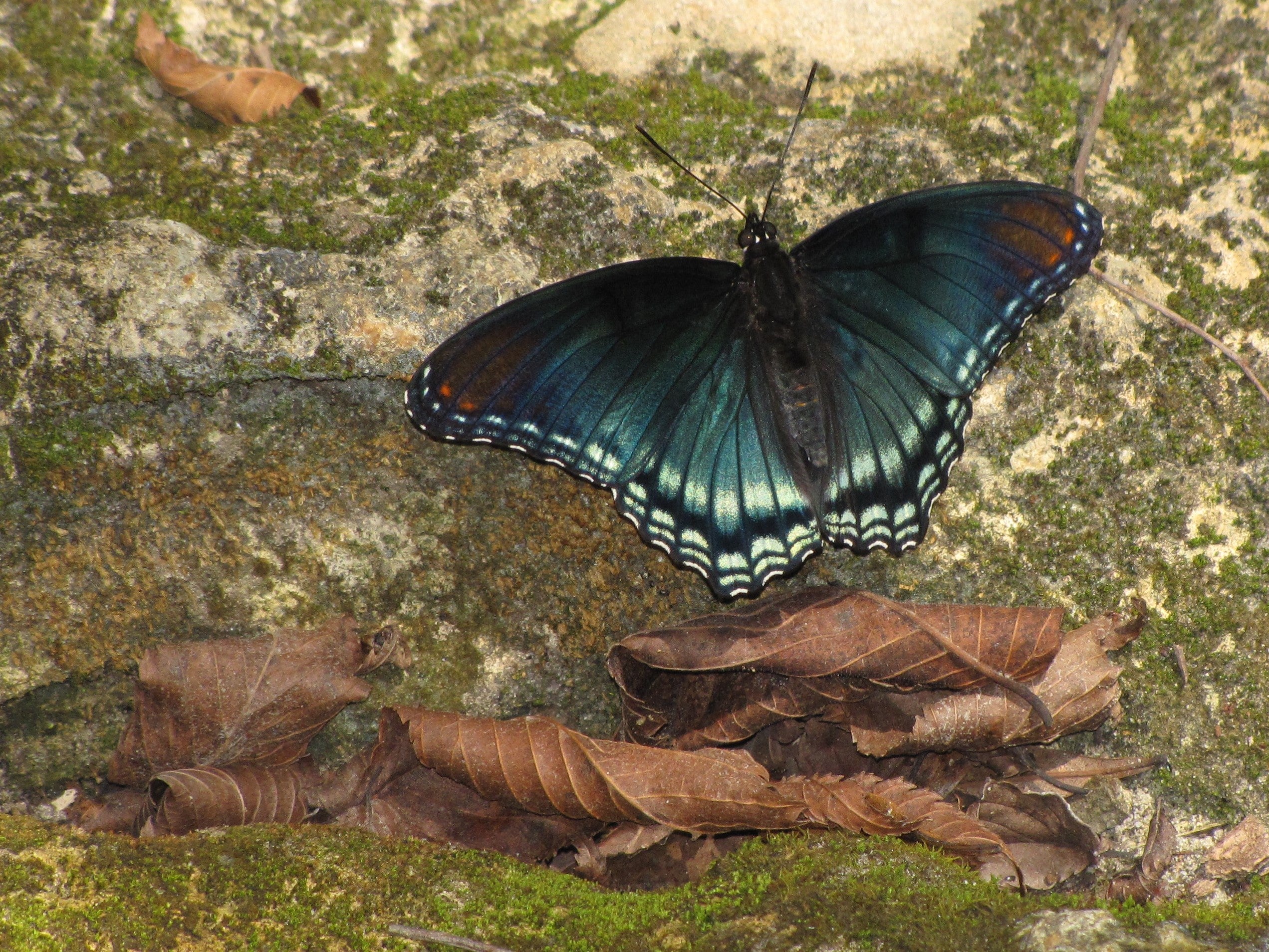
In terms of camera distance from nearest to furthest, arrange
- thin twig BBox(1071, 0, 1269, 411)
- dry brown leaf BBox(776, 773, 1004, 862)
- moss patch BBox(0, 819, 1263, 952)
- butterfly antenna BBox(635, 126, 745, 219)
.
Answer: moss patch BBox(0, 819, 1263, 952) → dry brown leaf BBox(776, 773, 1004, 862) → thin twig BBox(1071, 0, 1269, 411) → butterfly antenna BBox(635, 126, 745, 219)

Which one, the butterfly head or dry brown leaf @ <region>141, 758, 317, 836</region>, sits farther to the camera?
the butterfly head

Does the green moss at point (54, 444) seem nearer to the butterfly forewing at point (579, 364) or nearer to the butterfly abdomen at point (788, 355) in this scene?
the butterfly forewing at point (579, 364)

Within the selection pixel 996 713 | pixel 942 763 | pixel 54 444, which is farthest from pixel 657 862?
pixel 54 444

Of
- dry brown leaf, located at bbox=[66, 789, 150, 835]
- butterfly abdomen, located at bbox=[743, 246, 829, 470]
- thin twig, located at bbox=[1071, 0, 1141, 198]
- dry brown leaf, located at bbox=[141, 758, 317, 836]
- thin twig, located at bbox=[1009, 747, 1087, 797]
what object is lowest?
dry brown leaf, located at bbox=[66, 789, 150, 835]

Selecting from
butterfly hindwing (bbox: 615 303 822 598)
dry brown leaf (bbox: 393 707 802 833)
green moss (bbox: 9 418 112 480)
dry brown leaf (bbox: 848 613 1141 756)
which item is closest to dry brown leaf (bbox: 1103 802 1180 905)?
dry brown leaf (bbox: 848 613 1141 756)

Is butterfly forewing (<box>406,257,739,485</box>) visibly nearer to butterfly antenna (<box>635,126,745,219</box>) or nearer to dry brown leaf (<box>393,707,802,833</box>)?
butterfly antenna (<box>635,126,745,219</box>)

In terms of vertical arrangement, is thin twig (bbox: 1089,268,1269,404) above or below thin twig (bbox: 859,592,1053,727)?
above
